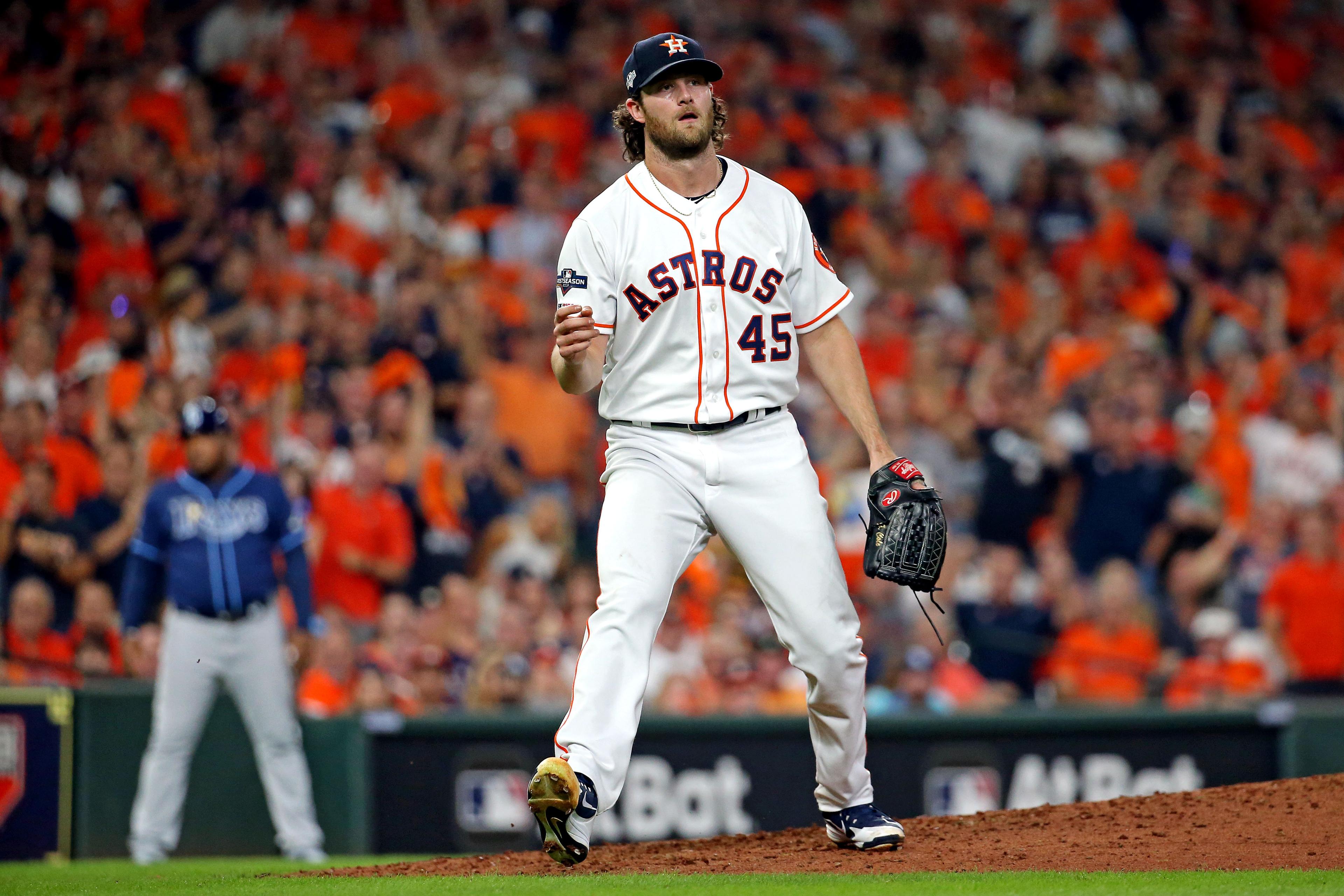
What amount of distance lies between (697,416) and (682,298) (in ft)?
1.06

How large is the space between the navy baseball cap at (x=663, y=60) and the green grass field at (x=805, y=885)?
210cm

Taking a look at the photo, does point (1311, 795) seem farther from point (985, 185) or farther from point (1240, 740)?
point (985, 185)

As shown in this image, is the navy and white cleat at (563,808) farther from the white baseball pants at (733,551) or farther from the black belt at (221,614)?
the black belt at (221,614)

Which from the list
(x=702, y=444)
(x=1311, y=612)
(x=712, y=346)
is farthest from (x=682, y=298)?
(x=1311, y=612)

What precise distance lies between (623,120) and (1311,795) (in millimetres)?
3008

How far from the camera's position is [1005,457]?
1015 centimetres

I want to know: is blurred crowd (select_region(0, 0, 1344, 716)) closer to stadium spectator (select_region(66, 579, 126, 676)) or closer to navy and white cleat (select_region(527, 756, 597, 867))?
stadium spectator (select_region(66, 579, 126, 676))

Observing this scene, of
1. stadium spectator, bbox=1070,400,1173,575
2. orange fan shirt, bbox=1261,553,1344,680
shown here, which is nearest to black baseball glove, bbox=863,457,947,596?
orange fan shirt, bbox=1261,553,1344,680

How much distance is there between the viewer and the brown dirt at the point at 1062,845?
426 centimetres

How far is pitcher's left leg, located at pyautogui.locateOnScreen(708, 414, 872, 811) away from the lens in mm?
4262

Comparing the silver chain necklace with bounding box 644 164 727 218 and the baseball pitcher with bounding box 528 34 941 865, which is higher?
the silver chain necklace with bounding box 644 164 727 218

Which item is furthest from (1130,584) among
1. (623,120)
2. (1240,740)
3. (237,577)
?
(623,120)

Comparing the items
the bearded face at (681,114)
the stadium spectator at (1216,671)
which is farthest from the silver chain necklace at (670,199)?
the stadium spectator at (1216,671)

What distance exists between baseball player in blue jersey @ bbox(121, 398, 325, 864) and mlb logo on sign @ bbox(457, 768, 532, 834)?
0.75 meters
